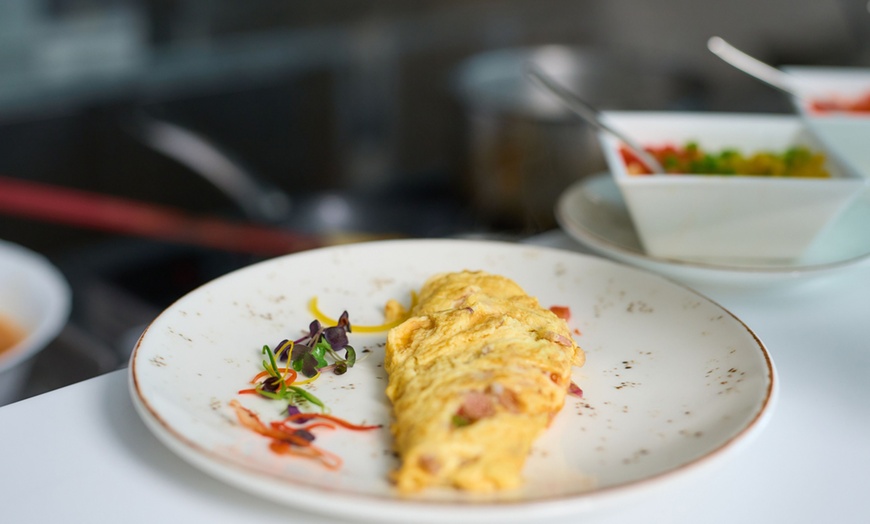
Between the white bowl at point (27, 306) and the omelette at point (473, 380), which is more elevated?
the omelette at point (473, 380)

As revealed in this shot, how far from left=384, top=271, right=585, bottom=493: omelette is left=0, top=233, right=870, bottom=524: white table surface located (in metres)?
0.10

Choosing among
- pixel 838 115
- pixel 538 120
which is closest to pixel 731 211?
pixel 838 115

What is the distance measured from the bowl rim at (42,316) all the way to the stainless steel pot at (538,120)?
1.47 metres

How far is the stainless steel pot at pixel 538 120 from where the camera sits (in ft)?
8.39

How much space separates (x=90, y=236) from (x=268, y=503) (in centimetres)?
270

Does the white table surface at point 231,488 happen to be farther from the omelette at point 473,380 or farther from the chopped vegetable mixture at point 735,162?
the chopped vegetable mixture at point 735,162

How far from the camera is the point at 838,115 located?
4.77 ft

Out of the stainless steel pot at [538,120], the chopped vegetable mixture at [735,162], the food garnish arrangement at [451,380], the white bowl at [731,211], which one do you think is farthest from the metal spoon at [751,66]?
the stainless steel pot at [538,120]

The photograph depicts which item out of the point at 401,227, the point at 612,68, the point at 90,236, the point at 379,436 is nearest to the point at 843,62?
the point at 612,68

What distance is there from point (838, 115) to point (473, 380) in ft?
3.21

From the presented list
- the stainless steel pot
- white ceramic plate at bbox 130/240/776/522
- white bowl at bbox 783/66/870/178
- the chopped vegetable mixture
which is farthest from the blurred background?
white ceramic plate at bbox 130/240/776/522

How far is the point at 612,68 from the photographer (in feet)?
10.4

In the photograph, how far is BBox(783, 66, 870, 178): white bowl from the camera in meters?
1.37

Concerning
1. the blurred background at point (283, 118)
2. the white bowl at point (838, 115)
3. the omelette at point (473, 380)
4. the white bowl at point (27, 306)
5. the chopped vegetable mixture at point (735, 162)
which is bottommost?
the blurred background at point (283, 118)
